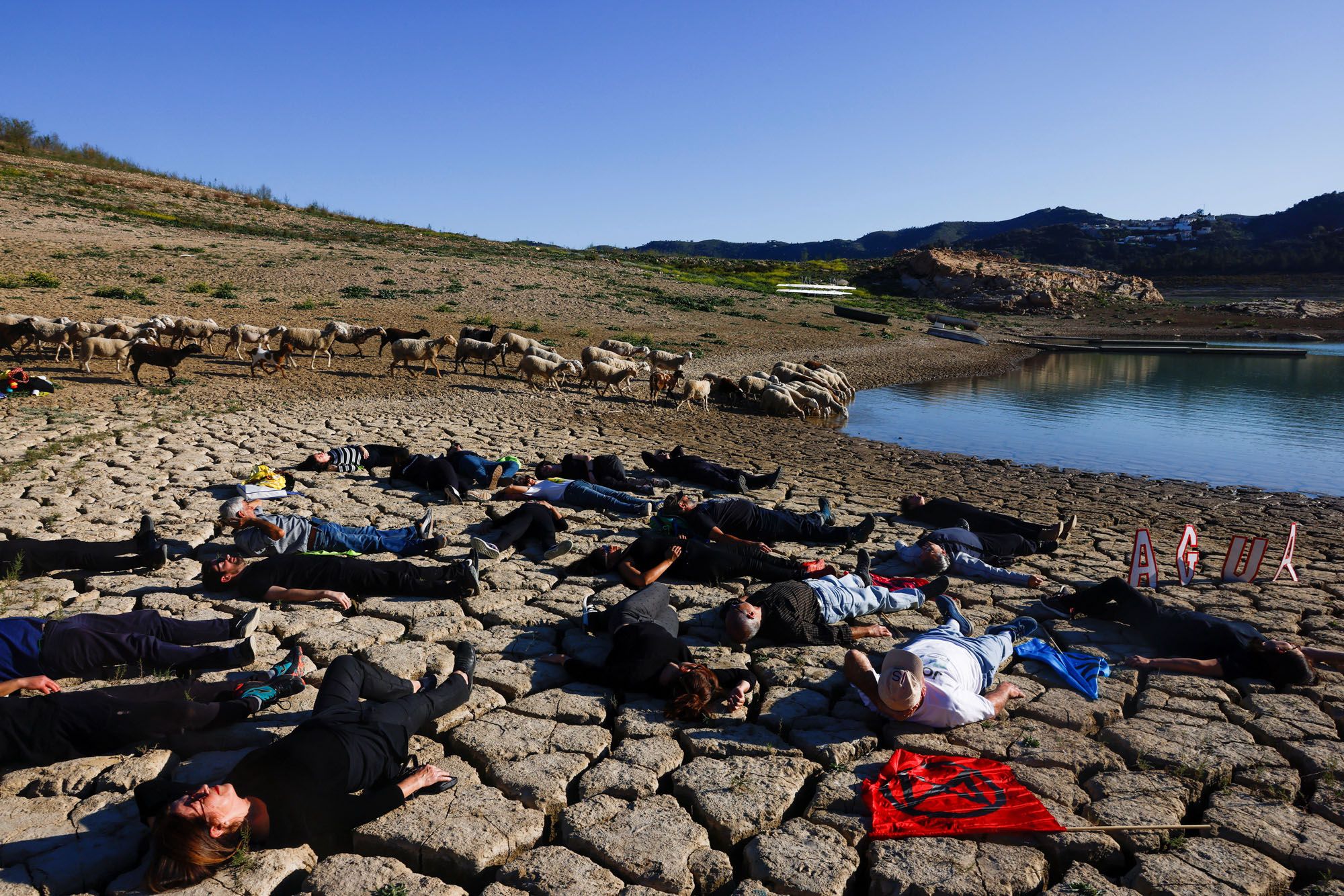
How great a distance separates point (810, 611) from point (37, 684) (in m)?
4.84

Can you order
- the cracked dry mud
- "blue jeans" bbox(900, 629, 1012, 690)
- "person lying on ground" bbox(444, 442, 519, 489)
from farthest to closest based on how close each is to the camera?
"person lying on ground" bbox(444, 442, 519, 489) < "blue jeans" bbox(900, 629, 1012, 690) < the cracked dry mud

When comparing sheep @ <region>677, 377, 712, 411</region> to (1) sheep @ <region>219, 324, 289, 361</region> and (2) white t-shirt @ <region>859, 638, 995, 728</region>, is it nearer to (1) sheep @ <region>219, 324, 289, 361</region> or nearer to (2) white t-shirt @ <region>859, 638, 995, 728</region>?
(1) sheep @ <region>219, 324, 289, 361</region>

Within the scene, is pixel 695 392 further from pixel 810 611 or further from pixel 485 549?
pixel 810 611

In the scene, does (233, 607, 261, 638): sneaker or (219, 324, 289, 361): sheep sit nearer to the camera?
(233, 607, 261, 638): sneaker

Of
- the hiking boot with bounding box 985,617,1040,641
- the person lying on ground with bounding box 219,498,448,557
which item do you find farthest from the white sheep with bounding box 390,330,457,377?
the hiking boot with bounding box 985,617,1040,641

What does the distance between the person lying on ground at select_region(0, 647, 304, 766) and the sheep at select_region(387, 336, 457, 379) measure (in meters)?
13.1

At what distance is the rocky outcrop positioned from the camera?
180 ft

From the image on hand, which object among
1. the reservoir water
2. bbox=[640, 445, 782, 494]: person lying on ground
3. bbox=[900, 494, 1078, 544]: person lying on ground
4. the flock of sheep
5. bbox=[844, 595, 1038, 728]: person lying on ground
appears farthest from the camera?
the reservoir water

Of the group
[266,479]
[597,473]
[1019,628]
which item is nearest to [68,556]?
[266,479]

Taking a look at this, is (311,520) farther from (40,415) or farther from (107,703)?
(40,415)

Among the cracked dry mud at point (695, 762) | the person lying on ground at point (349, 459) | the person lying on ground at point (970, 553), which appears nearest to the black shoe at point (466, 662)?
the cracked dry mud at point (695, 762)

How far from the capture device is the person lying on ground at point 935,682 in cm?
469

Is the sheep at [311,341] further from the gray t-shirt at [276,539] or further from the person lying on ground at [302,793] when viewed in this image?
the person lying on ground at [302,793]

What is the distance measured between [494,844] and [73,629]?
3094 mm
